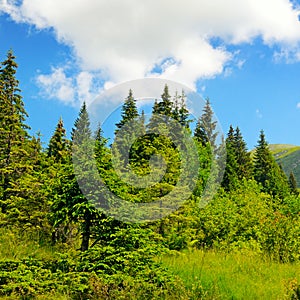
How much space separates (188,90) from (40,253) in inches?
245

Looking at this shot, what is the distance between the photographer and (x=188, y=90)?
10.5 meters

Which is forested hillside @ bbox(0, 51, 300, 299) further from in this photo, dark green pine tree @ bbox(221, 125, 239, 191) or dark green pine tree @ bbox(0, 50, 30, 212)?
dark green pine tree @ bbox(221, 125, 239, 191)

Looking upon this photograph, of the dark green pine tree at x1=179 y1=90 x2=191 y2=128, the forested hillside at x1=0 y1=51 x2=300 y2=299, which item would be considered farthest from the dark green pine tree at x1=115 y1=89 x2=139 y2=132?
the dark green pine tree at x1=179 y1=90 x2=191 y2=128

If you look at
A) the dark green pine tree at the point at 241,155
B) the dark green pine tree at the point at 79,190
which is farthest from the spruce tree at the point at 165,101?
the dark green pine tree at the point at 241,155

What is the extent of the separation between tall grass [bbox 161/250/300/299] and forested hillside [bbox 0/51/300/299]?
3cm

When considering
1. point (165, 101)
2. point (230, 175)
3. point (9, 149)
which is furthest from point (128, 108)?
point (230, 175)

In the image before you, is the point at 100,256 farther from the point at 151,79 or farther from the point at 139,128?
the point at 139,128

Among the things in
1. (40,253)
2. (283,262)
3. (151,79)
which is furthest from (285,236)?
(40,253)

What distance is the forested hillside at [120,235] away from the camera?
6137mm

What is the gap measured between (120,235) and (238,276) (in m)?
2.87

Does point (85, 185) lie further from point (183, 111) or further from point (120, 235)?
point (183, 111)

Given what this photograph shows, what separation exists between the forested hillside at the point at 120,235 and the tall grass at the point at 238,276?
32mm

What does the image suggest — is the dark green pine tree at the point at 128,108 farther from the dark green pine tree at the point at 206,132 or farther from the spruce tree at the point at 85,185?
the dark green pine tree at the point at 206,132

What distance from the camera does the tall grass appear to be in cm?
637
